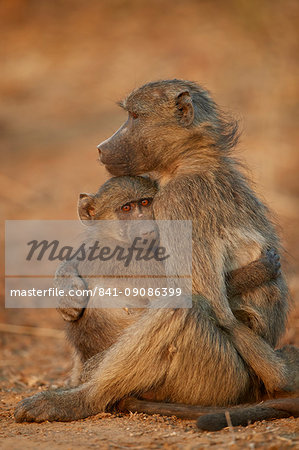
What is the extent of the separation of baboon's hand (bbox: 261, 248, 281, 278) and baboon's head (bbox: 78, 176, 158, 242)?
0.65 m

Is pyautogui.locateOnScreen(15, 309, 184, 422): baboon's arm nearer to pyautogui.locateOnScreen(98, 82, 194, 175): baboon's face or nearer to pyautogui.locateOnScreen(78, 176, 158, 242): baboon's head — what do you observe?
pyautogui.locateOnScreen(78, 176, 158, 242): baboon's head

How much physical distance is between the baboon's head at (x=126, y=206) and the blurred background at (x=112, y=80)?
935 millimetres

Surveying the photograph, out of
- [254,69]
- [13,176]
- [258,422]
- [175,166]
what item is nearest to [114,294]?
[175,166]

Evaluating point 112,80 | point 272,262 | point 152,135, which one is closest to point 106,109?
point 112,80

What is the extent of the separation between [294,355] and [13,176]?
999 cm

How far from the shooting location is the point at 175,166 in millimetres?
4246

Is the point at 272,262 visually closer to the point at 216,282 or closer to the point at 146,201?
the point at 216,282

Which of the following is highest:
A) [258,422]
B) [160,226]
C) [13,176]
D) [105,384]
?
[13,176]

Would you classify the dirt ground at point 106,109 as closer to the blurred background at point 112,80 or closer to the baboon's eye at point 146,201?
the blurred background at point 112,80

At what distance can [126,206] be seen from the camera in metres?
4.35

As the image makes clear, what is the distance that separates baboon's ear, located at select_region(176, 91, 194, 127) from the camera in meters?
4.28

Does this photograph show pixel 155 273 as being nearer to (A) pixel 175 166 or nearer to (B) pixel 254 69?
(A) pixel 175 166

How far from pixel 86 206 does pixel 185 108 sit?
88 cm

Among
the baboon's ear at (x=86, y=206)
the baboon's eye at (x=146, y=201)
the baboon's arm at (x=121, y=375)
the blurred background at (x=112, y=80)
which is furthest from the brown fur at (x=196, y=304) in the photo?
the blurred background at (x=112, y=80)
